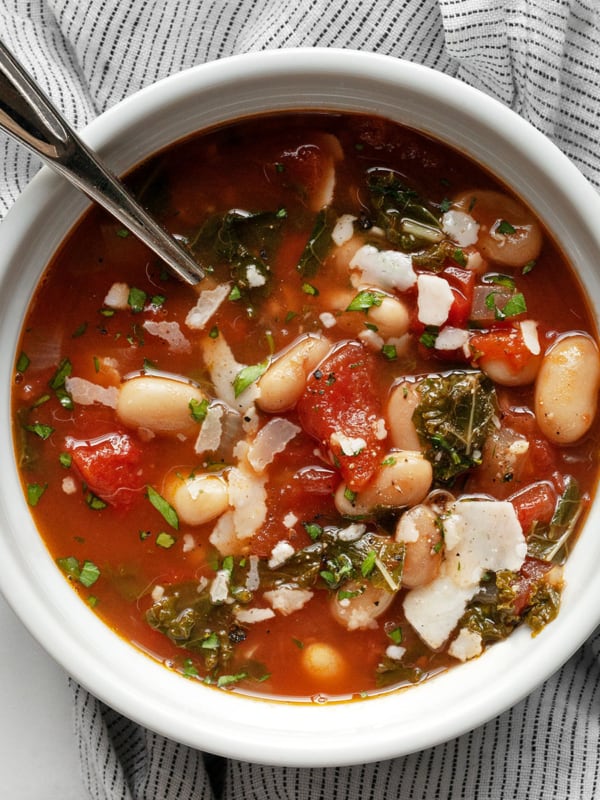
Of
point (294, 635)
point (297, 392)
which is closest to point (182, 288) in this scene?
point (297, 392)

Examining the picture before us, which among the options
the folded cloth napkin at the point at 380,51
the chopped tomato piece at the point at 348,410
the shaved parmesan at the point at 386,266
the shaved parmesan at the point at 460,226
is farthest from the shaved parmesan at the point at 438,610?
the shaved parmesan at the point at 460,226

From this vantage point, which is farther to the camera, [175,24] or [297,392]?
[175,24]

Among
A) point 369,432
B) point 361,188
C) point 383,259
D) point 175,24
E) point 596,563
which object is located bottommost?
point 596,563

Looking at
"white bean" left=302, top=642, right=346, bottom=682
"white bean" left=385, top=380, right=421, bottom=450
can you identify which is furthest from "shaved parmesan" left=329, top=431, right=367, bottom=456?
"white bean" left=302, top=642, right=346, bottom=682

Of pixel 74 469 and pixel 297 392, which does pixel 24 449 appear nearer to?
pixel 74 469

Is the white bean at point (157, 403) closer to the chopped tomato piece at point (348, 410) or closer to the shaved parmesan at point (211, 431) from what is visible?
the shaved parmesan at point (211, 431)

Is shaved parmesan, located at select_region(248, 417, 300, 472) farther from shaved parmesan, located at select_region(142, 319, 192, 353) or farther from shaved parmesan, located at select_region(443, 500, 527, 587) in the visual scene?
shaved parmesan, located at select_region(443, 500, 527, 587)

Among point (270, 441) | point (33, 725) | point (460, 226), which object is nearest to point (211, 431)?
point (270, 441)
